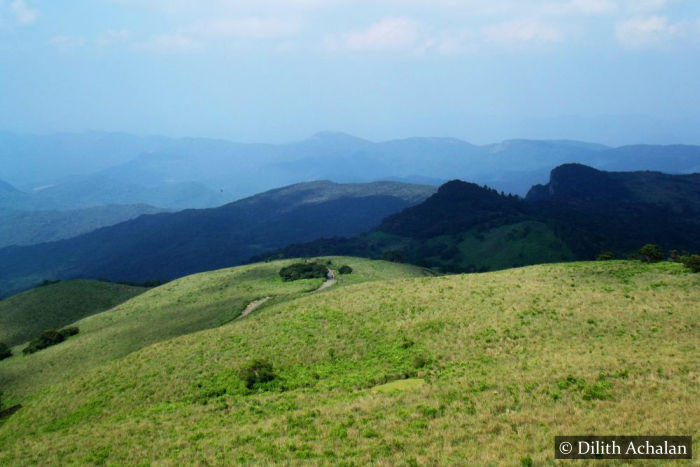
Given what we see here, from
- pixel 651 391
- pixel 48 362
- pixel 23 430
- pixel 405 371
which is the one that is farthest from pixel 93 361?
pixel 651 391

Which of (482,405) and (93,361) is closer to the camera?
(482,405)

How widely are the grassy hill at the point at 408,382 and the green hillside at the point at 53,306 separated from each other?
45978 mm

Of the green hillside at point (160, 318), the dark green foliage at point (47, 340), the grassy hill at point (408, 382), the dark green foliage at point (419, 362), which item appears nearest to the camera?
A: the grassy hill at point (408, 382)

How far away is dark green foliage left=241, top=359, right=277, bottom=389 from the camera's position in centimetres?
3169

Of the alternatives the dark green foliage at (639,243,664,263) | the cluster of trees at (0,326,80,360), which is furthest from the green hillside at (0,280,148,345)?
the dark green foliage at (639,243,664,263)

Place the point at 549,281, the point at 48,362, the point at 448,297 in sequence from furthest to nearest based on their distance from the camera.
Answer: the point at 48,362
the point at 549,281
the point at 448,297

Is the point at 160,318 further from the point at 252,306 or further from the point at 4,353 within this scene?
the point at 4,353

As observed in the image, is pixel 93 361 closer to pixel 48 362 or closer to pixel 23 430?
pixel 48 362

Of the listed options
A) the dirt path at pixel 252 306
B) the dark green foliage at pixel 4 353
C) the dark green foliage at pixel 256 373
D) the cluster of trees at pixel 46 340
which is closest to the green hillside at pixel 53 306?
the dark green foliage at pixel 4 353

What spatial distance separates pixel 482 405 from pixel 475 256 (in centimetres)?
17076

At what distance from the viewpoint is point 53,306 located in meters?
99.6

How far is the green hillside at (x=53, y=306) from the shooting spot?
89.9m

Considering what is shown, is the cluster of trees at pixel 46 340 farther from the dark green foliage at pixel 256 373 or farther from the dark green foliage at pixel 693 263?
the dark green foliage at pixel 693 263

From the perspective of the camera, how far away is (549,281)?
48.7 meters
